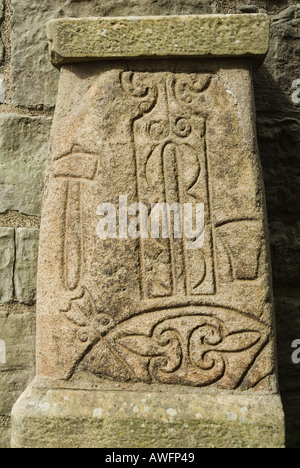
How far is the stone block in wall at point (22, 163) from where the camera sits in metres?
1.52

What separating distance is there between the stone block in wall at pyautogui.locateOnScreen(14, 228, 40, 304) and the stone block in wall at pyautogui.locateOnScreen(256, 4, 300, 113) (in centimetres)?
85

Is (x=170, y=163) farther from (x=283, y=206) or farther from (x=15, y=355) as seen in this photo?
(x=15, y=355)

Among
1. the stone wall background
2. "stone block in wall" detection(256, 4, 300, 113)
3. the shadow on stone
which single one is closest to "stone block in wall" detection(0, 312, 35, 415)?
the stone wall background

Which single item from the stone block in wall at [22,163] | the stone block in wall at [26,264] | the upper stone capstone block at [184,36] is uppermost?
the upper stone capstone block at [184,36]

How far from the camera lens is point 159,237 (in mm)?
1217

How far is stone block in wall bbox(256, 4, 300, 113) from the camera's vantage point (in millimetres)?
1518

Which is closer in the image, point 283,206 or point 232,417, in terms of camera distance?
point 232,417

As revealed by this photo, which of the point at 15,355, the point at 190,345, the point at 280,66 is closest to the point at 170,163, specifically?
the point at 190,345

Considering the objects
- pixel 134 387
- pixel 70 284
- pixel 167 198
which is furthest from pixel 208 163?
pixel 134 387

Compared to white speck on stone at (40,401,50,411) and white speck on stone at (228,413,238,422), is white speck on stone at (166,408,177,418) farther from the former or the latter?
white speck on stone at (40,401,50,411)

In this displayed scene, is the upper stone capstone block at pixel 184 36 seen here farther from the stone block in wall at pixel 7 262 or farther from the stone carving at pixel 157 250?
the stone block in wall at pixel 7 262

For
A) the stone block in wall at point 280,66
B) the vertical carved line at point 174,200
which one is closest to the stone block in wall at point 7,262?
the vertical carved line at point 174,200

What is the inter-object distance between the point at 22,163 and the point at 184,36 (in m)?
0.65

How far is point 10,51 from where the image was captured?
60.4 inches
